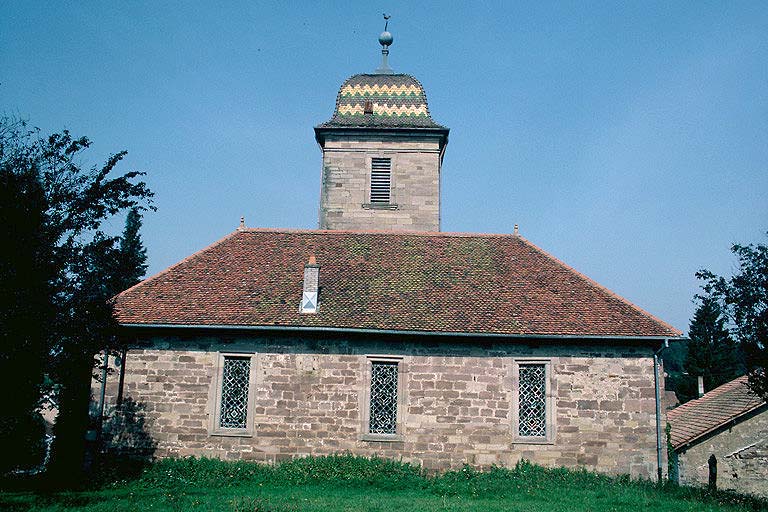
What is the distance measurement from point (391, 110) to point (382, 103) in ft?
1.68

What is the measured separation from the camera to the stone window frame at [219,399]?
16.2m

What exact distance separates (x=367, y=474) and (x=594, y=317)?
7459mm

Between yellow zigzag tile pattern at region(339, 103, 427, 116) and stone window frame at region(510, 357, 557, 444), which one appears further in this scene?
yellow zigzag tile pattern at region(339, 103, 427, 116)

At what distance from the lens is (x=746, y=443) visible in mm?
22828

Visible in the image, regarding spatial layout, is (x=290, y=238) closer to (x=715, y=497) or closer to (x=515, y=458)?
(x=515, y=458)

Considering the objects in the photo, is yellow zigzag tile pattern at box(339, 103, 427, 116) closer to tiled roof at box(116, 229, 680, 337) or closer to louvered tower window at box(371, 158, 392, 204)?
louvered tower window at box(371, 158, 392, 204)

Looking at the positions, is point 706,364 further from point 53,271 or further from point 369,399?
point 53,271

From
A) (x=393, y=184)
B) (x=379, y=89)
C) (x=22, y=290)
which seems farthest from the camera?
(x=379, y=89)

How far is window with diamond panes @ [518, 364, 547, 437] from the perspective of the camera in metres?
16.2

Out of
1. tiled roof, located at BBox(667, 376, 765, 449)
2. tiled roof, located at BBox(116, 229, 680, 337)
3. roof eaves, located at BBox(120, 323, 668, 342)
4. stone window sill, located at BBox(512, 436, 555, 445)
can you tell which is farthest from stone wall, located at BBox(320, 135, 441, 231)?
tiled roof, located at BBox(667, 376, 765, 449)

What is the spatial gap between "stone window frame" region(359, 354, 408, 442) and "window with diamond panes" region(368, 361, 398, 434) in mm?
108

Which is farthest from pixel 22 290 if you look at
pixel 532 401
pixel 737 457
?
pixel 737 457

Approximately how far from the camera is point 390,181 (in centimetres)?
2464

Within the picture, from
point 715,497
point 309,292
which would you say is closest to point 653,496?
point 715,497
